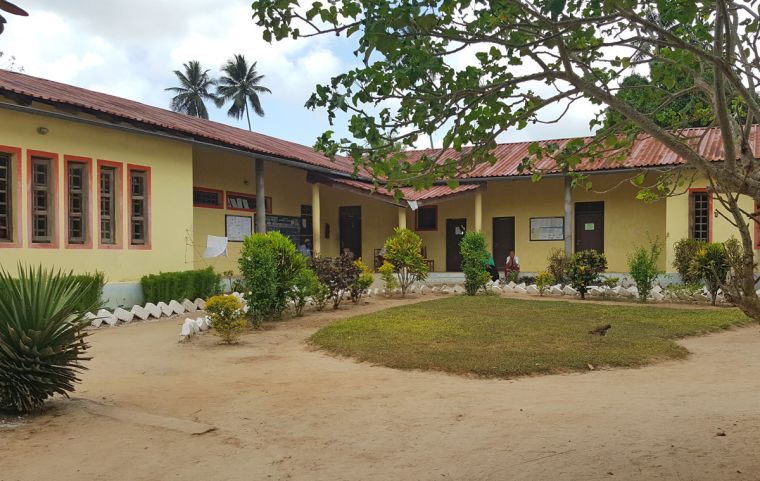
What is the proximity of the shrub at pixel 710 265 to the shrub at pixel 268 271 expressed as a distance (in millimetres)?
8432

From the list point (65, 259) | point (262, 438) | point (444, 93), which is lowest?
point (262, 438)

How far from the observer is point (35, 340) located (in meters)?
5.12

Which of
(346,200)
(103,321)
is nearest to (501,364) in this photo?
Answer: (103,321)

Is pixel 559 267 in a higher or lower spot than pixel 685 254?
lower

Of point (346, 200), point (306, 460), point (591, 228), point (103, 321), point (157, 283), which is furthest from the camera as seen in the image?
point (346, 200)

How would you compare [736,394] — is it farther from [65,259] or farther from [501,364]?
[65,259]

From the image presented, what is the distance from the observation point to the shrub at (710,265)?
42.8 ft

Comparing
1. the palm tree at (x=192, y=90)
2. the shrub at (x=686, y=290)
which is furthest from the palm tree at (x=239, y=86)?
the shrub at (x=686, y=290)

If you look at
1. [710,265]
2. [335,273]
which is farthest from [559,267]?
[335,273]

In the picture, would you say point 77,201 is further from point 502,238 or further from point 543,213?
point 543,213

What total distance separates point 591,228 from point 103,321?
1421 cm

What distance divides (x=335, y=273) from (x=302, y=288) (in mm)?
1259

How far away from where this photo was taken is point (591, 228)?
19.2m

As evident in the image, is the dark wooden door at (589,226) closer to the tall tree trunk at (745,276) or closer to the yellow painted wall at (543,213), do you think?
the yellow painted wall at (543,213)
